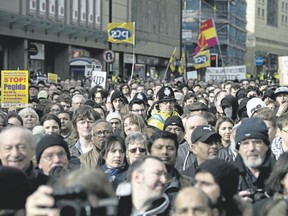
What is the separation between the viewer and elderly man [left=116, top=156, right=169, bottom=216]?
5.71 meters

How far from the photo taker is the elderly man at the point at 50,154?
7.35 meters

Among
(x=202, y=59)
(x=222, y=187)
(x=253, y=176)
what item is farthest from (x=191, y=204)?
(x=202, y=59)

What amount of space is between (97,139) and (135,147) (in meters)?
1.47

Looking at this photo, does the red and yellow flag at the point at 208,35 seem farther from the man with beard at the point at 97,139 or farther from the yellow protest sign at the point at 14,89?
the man with beard at the point at 97,139

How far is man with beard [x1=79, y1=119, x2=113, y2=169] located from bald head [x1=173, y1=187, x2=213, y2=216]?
14.1ft

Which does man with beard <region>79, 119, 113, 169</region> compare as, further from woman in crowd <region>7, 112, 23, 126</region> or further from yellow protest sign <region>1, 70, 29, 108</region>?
yellow protest sign <region>1, 70, 29, 108</region>

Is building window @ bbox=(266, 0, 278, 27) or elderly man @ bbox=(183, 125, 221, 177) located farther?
building window @ bbox=(266, 0, 278, 27)

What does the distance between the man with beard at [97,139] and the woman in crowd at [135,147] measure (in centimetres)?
92

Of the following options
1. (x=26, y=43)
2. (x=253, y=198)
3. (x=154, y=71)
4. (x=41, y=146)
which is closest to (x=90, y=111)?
(x=41, y=146)

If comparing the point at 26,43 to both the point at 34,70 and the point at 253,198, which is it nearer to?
the point at 34,70

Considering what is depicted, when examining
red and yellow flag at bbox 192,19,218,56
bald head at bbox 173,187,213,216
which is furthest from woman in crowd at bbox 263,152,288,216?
red and yellow flag at bbox 192,19,218,56

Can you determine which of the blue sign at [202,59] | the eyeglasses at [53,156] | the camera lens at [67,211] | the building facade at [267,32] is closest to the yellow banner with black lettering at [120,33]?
the blue sign at [202,59]

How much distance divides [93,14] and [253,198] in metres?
48.7

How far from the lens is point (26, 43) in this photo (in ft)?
149
